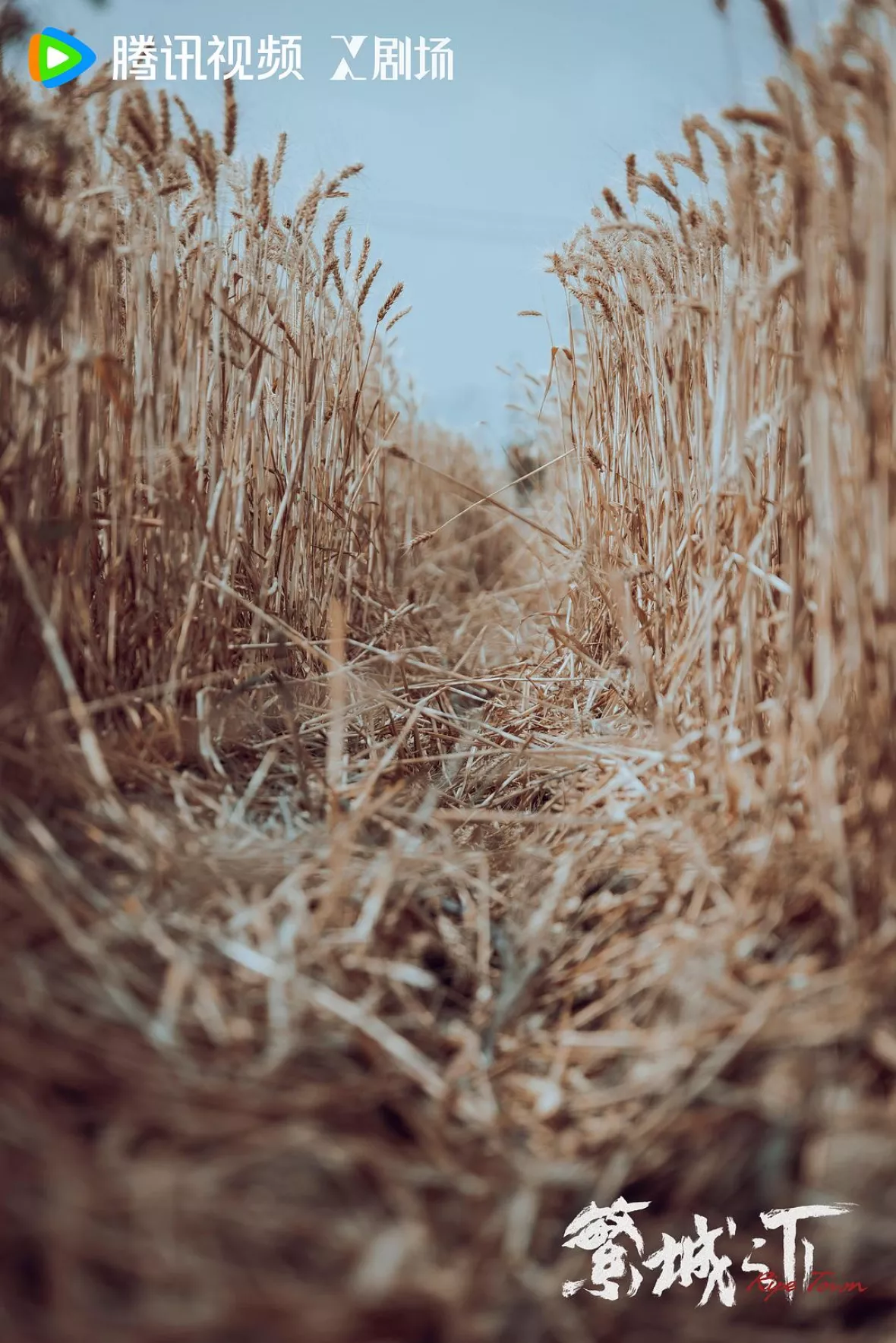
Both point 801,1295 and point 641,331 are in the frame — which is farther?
point 641,331

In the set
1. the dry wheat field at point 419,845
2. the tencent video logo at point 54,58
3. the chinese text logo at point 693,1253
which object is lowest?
the chinese text logo at point 693,1253

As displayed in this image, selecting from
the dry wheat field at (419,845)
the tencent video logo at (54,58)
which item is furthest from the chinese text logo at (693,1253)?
the tencent video logo at (54,58)

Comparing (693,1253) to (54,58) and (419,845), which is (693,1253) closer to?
(419,845)

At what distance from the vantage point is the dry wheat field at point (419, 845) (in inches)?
17.5

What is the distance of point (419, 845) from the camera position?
76 cm

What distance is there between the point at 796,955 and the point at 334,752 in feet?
1.29

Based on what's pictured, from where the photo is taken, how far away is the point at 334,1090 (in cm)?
50

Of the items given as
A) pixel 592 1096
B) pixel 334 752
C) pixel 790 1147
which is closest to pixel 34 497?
pixel 334 752

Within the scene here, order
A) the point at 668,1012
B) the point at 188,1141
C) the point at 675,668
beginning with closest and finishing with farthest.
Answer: the point at 188,1141, the point at 668,1012, the point at 675,668

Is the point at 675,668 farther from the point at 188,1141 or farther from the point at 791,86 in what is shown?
the point at 188,1141

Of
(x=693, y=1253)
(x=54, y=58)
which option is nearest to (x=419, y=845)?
(x=693, y=1253)

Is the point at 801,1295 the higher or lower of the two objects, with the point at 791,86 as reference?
lower

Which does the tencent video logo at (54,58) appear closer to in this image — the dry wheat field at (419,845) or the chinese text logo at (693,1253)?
the dry wheat field at (419,845)

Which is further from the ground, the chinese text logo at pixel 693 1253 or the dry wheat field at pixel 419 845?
the dry wheat field at pixel 419 845
